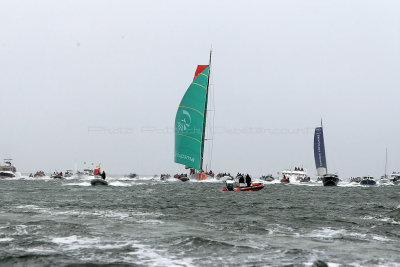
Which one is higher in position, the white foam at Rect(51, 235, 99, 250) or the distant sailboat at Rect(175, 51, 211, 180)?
the distant sailboat at Rect(175, 51, 211, 180)

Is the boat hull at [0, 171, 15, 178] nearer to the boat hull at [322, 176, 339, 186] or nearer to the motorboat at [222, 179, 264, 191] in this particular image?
the boat hull at [322, 176, 339, 186]

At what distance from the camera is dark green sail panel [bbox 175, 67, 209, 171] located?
80125mm

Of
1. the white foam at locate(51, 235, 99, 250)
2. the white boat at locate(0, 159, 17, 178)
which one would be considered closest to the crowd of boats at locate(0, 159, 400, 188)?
the white boat at locate(0, 159, 17, 178)

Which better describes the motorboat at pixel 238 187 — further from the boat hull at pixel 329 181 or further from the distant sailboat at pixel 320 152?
the distant sailboat at pixel 320 152

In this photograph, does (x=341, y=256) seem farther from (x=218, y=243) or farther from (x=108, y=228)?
(x=108, y=228)

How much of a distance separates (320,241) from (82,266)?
23.8 feet

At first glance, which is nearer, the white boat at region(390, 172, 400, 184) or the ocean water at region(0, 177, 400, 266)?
the ocean water at region(0, 177, 400, 266)

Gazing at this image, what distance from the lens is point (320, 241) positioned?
13.8 m

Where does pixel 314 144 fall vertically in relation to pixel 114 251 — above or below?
above

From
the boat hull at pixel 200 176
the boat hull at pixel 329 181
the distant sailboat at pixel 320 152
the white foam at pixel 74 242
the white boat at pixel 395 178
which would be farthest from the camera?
the distant sailboat at pixel 320 152

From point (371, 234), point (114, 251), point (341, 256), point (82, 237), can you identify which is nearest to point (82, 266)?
point (114, 251)

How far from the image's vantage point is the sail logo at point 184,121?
265 feet

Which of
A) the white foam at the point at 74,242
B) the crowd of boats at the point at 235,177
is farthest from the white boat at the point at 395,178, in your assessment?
the white foam at the point at 74,242

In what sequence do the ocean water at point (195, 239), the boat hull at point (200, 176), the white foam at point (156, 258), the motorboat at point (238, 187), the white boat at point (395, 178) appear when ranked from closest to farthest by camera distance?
the white foam at point (156, 258) → the ocean water at point (195, 239) → the motorboat at point (238, 187) → the boat hull at point (200, 176) → the white boat at point (395, 178)
